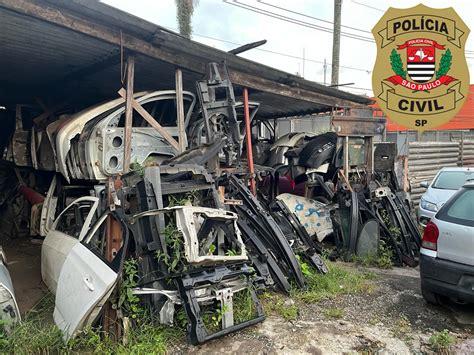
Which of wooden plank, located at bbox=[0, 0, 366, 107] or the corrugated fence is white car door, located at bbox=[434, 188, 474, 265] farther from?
the corrugated fence

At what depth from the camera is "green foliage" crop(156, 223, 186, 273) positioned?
134 inches

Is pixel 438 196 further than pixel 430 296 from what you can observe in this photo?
Yes

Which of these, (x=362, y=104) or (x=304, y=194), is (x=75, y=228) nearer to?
(x=304, y=194)

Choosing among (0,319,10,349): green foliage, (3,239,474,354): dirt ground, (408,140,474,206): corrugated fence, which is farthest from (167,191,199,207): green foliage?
(408,140,474,206): corrugated fence

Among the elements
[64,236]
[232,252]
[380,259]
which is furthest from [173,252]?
[380,259]

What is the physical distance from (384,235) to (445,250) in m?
2.48

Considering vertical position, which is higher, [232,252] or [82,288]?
[232,252]

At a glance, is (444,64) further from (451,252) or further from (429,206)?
(451,252)

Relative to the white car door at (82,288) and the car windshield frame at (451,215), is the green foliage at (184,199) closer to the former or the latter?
the white car door at (82,288)

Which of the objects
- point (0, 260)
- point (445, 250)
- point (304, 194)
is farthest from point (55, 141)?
point (445, 250)

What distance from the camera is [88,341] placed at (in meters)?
3.15

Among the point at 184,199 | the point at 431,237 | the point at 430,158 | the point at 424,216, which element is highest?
the point at 430,158

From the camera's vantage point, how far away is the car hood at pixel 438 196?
7.74 metres

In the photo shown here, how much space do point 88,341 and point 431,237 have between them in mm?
3313
